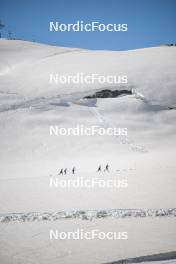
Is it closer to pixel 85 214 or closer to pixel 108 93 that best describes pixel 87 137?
pixel 108 93

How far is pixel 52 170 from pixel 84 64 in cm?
2197

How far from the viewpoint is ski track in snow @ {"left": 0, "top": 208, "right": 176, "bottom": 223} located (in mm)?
14430

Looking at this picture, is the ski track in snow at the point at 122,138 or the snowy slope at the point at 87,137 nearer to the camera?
the snowy slope at the point at 87,137

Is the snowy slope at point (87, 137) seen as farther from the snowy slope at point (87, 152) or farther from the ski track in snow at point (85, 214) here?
the ski track in snow at point (85, 214)

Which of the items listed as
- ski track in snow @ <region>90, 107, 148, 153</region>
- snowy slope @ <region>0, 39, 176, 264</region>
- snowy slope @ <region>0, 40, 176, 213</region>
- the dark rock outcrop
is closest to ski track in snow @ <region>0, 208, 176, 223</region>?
snowy slope @ <region>0, 39, 176, 264</region>

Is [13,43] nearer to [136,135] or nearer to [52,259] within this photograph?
[136,135]

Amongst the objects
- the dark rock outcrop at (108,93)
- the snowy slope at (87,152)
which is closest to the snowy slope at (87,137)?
the snowy slope at (87,152)

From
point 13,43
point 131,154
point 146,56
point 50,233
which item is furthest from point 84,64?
point 50,233

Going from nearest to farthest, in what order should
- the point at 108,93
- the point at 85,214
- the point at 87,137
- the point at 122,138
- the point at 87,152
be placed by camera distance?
1. the point at 85,214
2. the point at 87,152
3. the point at 122,138
4. the point at 87,137
5. the point at 108,93

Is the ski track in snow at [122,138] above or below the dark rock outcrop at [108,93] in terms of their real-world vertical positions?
below

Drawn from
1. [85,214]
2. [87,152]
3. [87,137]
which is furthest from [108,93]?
[85,214]

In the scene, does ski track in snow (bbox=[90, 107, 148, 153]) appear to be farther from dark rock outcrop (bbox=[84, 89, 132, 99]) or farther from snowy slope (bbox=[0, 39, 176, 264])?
dark rock outcrop (bbox=[84, 89, 132, 99])

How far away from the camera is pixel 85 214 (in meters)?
14.6

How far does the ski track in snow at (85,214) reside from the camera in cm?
1443
